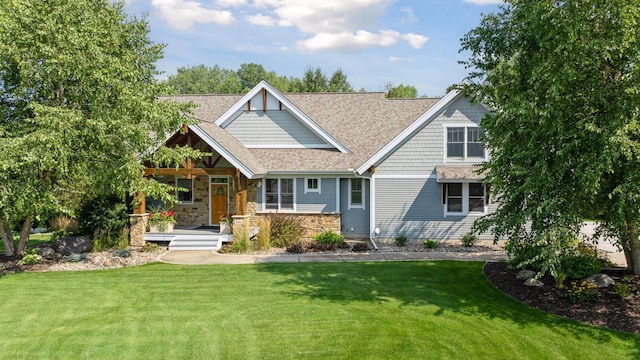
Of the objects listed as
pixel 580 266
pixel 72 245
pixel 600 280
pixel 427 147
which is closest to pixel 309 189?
pixel 427 147

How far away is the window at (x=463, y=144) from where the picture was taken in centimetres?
1750

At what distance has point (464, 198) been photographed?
17484 millimetres

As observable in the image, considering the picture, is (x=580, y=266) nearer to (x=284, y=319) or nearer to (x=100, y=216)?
(x=284, y=319)

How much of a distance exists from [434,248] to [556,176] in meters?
8.54

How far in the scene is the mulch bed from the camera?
8.11 meters

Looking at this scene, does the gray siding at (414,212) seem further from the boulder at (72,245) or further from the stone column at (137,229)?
the boulder at (72,245)

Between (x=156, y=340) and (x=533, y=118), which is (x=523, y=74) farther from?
(x=156, y=340)

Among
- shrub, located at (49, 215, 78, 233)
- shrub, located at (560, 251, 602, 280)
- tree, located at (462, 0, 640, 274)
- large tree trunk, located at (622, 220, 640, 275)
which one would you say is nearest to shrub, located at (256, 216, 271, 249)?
tree, located at (462, 0, 640, 274)

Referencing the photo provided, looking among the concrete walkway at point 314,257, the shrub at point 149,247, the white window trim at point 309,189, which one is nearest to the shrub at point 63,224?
the shrub at point 149,247

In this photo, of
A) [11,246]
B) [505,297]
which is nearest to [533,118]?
[505,297]

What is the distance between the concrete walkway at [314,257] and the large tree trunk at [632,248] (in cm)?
401

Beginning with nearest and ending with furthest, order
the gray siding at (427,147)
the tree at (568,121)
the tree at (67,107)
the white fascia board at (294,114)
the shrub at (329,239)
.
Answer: the tree at (568,121) < the tree at (67,107) < the shrub at (329,239) < the gray siding at (427,147) < the white fascia board at (294,114)

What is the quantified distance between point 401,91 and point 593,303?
53590 mm

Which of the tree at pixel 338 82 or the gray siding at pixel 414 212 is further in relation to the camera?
the tree at pixel 338 82
